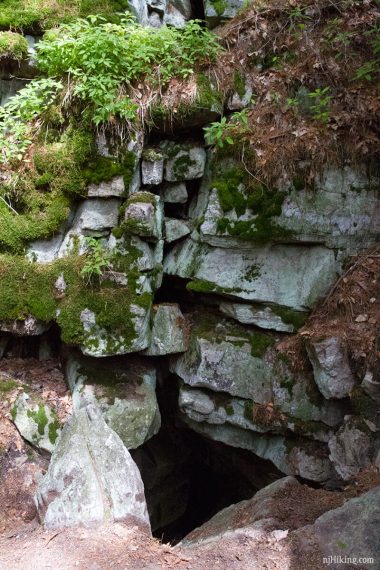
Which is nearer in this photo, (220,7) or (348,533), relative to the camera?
(348,533)

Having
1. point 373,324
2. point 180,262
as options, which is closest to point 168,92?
point 180,262

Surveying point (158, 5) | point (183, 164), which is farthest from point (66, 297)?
point (158, 5)

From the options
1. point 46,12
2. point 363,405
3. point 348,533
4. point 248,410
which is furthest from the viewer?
point 46,12

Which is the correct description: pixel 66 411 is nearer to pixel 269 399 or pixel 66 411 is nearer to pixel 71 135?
pixel 269 399

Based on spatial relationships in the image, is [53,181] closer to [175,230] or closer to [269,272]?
[175,230]

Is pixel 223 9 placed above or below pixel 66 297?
above

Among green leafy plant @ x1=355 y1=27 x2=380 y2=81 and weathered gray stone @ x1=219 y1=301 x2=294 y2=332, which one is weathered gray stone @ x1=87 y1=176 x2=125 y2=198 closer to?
weathered gray stone @ x1=219 y1=301 x2=294 y2=332

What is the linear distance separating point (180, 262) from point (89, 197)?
170 centimetres

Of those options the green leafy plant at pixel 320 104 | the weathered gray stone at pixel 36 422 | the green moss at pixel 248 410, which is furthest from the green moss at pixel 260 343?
the green leafy plant at pixel 320 104

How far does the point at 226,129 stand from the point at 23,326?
4.02m

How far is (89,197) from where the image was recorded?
6434 millimetres

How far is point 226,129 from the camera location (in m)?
6.54

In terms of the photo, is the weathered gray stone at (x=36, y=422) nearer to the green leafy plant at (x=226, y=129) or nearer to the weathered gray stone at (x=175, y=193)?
the weathered gray stone at (x=175, y=193)

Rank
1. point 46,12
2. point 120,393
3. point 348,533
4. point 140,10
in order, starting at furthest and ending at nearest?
1. point 140,10
2. point 46,12
3. point 120,393
4. point 348,533
